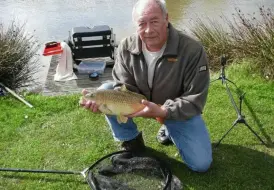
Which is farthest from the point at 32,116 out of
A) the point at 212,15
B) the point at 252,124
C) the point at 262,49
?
the point at 212,15

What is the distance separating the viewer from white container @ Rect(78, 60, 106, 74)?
542 centimetres

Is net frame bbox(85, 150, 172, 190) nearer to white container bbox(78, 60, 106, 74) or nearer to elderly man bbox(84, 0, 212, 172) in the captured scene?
elderly man bbox(84, 0, 212, 172)

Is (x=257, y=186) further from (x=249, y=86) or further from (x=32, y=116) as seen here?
(x=32, y=116)

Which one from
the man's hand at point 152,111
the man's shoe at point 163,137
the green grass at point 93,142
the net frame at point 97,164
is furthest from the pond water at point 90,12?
the man's hand at point 152,111

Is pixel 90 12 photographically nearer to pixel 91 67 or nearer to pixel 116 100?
pixel 91 67

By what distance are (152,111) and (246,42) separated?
308cm

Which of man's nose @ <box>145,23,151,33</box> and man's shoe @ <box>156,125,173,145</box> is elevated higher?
man's nose @ <box>145,23,151,33</box>

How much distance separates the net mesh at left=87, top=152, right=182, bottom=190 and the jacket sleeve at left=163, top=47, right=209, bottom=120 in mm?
403

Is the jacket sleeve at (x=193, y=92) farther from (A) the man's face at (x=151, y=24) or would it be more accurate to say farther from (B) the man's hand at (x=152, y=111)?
(A) the man's face at (x=151, y=24)

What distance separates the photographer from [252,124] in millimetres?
3242

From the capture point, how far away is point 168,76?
2.53m

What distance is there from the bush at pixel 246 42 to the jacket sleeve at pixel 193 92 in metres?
2.06

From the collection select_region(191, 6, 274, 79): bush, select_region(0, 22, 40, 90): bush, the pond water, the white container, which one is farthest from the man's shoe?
the pond water

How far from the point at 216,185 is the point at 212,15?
7429mm
